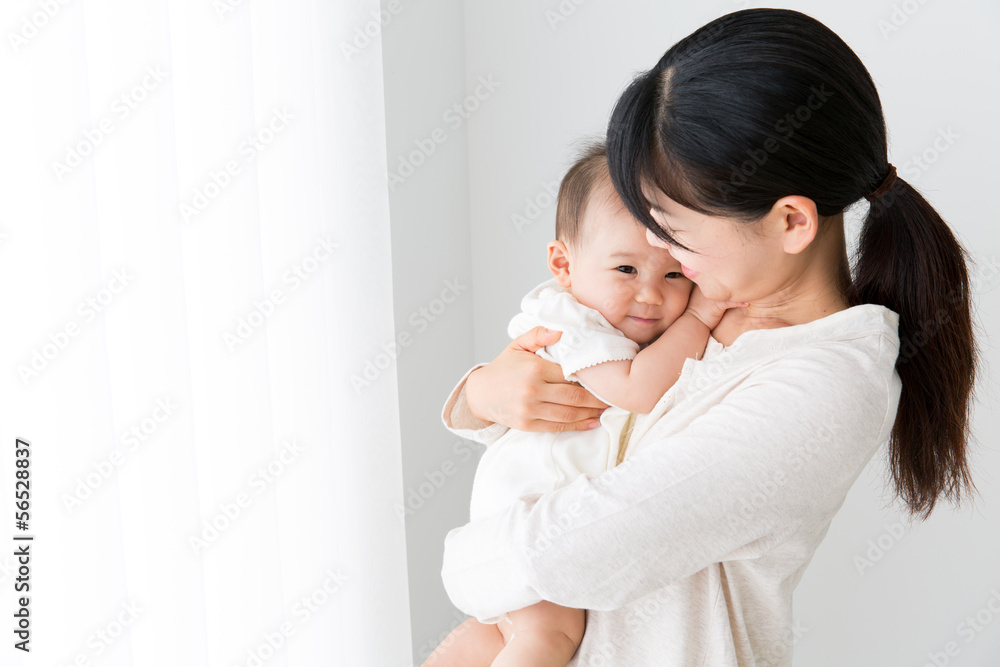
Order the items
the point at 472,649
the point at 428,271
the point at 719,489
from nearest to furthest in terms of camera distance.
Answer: the point at 719,489 < the point at 472,649 < the point at 428,271

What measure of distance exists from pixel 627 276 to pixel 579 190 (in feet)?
0.59

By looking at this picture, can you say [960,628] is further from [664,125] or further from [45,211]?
[45,211]

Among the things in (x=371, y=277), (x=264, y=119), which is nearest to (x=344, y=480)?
(x=371, y=277)

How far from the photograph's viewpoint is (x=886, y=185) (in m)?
0.98

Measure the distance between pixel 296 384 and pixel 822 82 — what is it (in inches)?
42.6

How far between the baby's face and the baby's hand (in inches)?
0.9

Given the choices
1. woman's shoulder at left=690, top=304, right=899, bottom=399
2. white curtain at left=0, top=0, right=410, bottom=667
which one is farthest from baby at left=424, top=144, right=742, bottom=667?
white curtain at left=0, top=0, right=410, bottom=667

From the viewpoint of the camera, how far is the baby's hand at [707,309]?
1173 millimetres

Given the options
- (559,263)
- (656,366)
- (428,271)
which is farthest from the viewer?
(428,271)

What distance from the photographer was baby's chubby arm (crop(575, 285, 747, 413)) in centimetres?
113

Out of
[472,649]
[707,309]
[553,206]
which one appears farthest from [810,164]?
[553,206]

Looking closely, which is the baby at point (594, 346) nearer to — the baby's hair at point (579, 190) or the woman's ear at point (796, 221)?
the baby's hair at point (579, 190)

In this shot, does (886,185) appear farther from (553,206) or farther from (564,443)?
(553,206)

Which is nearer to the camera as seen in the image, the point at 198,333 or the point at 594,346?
the point at 594,346
